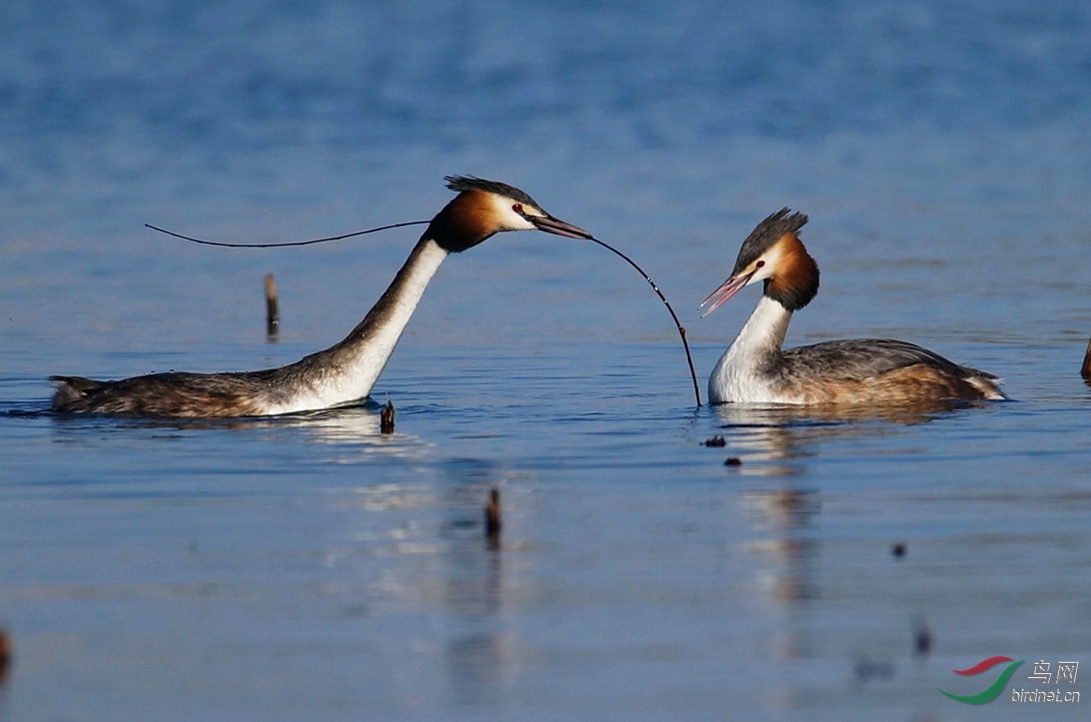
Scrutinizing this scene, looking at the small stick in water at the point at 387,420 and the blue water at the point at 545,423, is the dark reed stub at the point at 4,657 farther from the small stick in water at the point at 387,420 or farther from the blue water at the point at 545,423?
the small stick in water at the point at 387,420

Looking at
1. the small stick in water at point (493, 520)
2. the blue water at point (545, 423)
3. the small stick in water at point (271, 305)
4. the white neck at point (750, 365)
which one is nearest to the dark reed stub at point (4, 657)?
the blue water at point (545, 423)

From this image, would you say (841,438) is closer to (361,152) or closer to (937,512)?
(937,512)

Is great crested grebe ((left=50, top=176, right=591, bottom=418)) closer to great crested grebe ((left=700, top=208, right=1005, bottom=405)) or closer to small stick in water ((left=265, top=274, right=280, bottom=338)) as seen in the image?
great crested grebe ((left=700, top=208, right=1005, bottom=405))

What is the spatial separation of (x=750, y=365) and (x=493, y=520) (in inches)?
190

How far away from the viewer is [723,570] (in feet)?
24.3

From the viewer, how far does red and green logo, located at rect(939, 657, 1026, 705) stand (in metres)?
5.96

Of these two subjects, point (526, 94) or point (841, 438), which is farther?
point (526, 94)

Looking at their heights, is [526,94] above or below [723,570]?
above

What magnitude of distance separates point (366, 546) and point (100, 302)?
971 cm

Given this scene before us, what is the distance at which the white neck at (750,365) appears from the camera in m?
12.4

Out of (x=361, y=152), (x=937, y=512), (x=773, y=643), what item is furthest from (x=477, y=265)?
(x=773, y=643)

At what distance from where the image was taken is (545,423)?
11367 mm

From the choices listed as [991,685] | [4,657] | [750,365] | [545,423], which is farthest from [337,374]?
[991,685]

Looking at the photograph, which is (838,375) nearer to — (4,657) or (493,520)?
(493,520)
